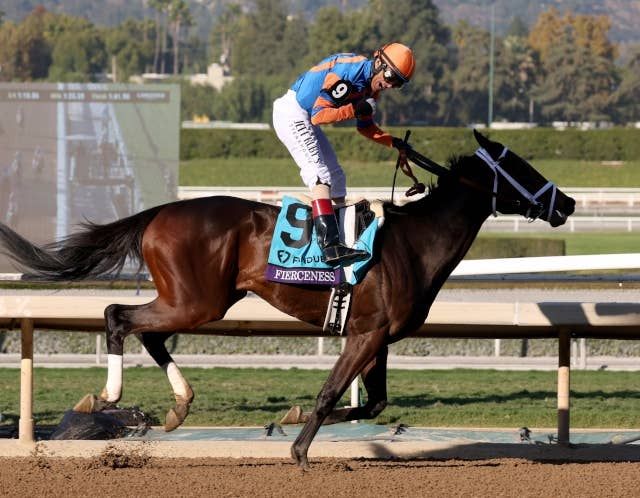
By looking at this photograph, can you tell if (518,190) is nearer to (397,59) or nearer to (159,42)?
(397,59)

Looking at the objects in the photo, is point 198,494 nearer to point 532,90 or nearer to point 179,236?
point 179,236

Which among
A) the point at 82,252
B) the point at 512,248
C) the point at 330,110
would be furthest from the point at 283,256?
the point at 512,248

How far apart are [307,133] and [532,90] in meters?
67.1

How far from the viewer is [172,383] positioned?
16.9 feet

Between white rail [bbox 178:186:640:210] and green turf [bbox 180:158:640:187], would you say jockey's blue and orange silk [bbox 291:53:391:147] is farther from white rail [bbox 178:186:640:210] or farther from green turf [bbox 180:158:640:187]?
green turf [bbox 180:158:640:187]

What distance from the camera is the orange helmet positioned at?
5.04m

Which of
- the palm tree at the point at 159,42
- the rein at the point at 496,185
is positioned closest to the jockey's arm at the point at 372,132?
the rein at the point at 496,185

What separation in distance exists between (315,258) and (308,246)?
57mm

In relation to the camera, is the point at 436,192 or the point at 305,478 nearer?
the point at 305,478

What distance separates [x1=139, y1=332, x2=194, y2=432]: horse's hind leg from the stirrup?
2.44 ft

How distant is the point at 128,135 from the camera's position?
11672mm

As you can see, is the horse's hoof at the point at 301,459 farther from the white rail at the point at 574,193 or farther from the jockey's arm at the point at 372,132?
the white rail at the point at 574,193

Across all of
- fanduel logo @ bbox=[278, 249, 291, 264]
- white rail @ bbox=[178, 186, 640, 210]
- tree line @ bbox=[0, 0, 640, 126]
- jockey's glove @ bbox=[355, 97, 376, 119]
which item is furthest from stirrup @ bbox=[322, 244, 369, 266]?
tree line @ bbox=[0, 0, 640, 126]

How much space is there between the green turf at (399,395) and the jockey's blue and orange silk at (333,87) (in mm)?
2417
